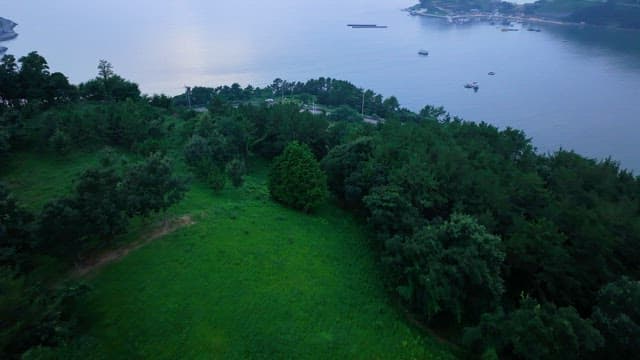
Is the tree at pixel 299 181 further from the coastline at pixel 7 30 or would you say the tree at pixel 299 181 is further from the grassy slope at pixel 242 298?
the coastline at pixel 7 30

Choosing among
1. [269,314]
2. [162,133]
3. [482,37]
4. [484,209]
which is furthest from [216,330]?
[482,37]

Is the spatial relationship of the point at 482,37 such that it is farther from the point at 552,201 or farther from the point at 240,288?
the point at 240,288

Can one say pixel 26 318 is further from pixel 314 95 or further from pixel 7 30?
pixel 7 30

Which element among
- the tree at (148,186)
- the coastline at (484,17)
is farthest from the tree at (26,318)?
the coastline at (484,17)

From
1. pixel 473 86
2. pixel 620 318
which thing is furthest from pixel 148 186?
pixel 473 86

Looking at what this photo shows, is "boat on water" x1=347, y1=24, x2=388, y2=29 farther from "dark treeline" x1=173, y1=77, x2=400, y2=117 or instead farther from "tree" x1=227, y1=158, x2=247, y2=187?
"tree" x1=227, y1=158, x2=247, y2=187
